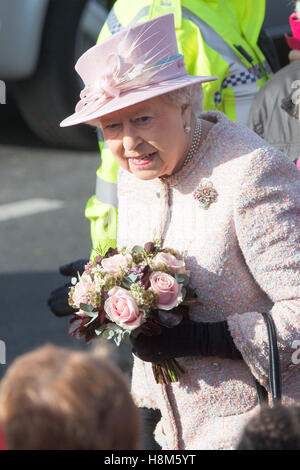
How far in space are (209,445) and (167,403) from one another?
0.18 metres

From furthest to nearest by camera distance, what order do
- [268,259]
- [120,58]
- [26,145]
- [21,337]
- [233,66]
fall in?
[26,145], [21,337], [233,66], [120,58], [268,259]

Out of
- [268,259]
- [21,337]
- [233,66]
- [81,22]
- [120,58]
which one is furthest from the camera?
[81,22]

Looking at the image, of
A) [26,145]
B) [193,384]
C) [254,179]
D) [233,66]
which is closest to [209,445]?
[193,384]

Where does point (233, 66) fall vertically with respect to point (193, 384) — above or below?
above

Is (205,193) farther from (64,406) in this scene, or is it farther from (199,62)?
(64,406)

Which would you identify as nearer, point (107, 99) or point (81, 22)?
point (107, 99)

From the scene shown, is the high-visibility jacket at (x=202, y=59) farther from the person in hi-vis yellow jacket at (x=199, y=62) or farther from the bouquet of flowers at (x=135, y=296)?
the bouquet of flowers at (x=135, y=296)

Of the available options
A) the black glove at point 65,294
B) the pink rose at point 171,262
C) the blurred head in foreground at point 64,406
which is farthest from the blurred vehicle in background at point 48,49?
the blurred head in foreground at point 64,406

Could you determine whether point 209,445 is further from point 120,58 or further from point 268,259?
point 120,58

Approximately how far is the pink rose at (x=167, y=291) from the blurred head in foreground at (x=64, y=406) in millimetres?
892

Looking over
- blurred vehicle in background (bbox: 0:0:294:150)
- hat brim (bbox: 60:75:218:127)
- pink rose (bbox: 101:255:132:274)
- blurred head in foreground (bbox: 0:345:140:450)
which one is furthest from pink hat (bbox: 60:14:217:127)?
blurred vehicle in background (bbox: 0:0:294:150)

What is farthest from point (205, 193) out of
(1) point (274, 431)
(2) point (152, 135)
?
(1) point (274, 431)

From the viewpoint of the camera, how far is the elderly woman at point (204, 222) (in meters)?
2.35

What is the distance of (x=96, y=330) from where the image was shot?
7.95ft
